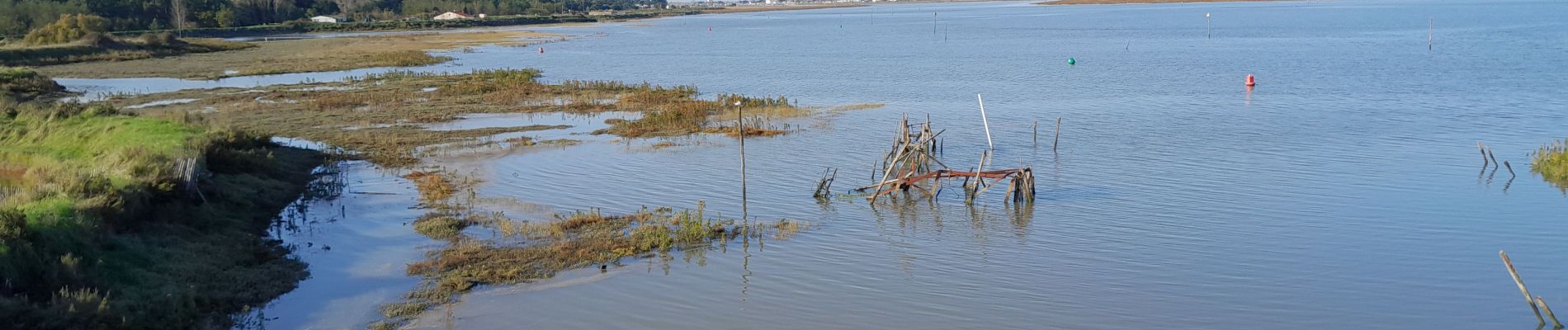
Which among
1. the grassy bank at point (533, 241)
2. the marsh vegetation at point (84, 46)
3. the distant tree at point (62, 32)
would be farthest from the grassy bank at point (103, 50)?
the grassy bank at point (533, 241)

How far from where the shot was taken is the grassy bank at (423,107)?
2494 cm

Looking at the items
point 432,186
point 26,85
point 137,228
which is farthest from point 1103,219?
point 26,85

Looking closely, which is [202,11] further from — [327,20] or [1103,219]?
[1103,219]

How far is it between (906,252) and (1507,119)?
1897 cm

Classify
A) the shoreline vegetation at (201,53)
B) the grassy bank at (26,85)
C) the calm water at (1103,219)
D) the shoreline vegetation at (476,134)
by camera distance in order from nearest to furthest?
the calm water at (1103,219), the shoreline vegetation at (476,134), the grassy bank at (26,85), the shoreline vegetation at (201,53)

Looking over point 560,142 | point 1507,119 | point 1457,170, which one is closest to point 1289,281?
point 1457,170

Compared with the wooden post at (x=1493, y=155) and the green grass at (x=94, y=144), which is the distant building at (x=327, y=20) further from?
the wooden post at (x=1493, y=155)

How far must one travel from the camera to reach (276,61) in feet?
175

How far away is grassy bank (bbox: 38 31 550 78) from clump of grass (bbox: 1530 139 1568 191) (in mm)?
42161

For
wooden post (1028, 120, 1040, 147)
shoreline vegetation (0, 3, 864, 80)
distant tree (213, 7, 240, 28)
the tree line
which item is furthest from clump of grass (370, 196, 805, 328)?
distant tree (213, 7, 240, 28)

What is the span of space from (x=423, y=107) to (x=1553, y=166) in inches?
1014

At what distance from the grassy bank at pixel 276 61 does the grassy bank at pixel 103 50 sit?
4.32 feet

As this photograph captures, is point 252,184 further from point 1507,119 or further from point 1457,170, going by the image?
point 1507,119

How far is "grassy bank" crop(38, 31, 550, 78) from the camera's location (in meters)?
46.8
